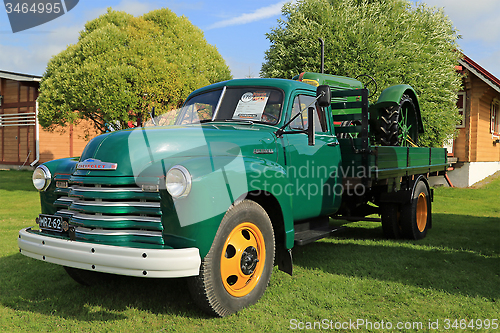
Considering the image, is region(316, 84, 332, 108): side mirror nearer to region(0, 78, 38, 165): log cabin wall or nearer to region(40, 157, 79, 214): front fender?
region(40, 157, 79, 214): front fender

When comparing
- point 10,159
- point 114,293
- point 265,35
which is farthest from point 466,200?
point 10,159

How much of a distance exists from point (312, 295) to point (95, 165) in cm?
237

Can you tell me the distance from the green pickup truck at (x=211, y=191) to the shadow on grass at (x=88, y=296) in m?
0.27

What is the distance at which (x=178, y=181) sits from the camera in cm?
318

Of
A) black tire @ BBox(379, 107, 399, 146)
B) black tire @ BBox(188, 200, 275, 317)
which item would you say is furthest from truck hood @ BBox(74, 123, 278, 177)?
black tire @ BBox(379, 107, 399, 146)

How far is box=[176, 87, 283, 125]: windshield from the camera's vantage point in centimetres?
457

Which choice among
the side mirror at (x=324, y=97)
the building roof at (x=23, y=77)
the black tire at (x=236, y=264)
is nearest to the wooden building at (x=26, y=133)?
the building roof at (x=23, y=77)

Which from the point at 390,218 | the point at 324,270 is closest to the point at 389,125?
the point at 390,218

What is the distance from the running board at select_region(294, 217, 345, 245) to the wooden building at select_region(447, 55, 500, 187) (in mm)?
13673

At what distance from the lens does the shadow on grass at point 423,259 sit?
180 inches

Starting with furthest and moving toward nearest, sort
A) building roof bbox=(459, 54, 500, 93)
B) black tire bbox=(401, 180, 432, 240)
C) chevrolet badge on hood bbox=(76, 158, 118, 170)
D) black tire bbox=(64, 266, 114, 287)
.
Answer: building roof bbox=(459, 54, 500, 93)
black tire bbox=(401, 180, 432, 240)
black tire bbox=(64, 266, 114, 287)
chevrolet badge on hood bbox=(76, 158, 118, 170)

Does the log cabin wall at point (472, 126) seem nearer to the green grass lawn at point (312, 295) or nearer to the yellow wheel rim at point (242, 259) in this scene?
the green grass lawn at point (312, 295)

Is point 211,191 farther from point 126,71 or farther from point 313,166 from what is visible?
point 126,71

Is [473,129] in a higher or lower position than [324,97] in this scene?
higher
